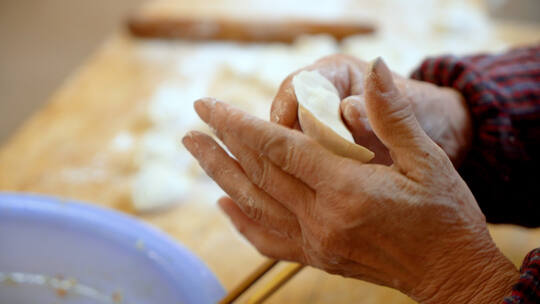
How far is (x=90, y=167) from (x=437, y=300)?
925 millimetres

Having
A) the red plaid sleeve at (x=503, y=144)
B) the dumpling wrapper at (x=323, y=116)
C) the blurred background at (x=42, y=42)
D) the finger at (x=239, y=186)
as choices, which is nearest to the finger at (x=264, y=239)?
the finger at (x=239, y=186)

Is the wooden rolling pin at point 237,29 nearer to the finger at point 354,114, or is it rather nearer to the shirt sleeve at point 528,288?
the finger at point 354,114

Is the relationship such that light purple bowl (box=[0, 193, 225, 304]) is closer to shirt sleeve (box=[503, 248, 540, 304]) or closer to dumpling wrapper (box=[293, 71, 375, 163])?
dumpling wrapper (box=[293, 71, 375, 163])

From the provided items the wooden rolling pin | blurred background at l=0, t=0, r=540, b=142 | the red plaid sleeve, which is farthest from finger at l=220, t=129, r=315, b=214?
blurred background at l=0, t=0, r=540, b=142

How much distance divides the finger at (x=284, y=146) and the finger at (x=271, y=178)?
0.05 feet

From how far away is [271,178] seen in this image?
0.61 metres

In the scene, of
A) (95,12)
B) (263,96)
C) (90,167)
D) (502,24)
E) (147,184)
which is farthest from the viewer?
(95,12)

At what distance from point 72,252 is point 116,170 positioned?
0.31 metres

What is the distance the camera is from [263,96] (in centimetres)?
146

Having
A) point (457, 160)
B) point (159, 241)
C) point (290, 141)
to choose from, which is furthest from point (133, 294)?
point (457, 160)

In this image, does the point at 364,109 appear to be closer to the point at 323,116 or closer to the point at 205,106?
the point at 323,116

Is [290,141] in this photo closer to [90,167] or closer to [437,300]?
[437,300]

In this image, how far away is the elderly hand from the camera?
0.55m

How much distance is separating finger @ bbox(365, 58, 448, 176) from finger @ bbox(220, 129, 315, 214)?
12 cm
